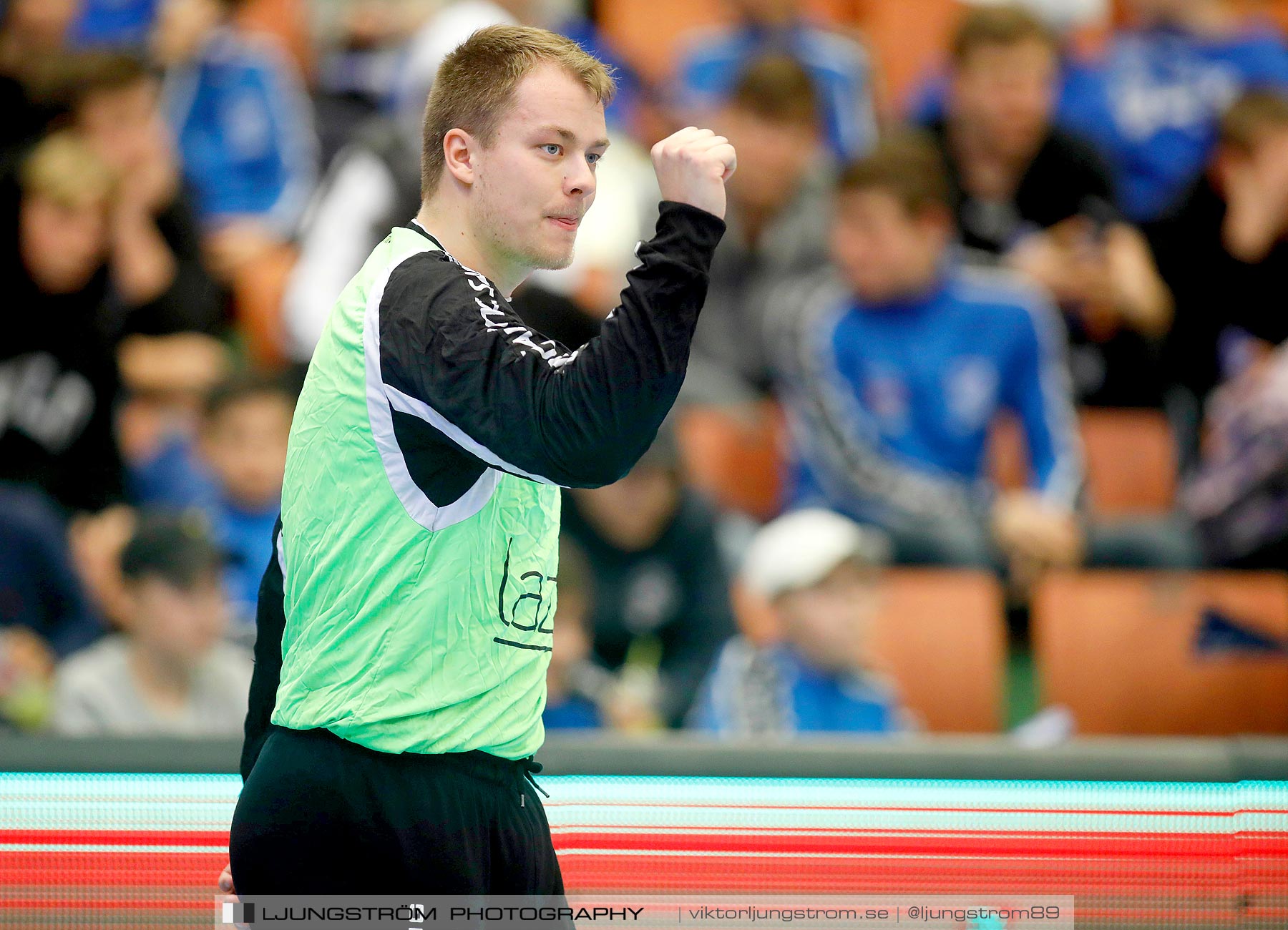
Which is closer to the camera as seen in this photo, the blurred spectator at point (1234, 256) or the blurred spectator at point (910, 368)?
the blurred spectator at point (910, 368)

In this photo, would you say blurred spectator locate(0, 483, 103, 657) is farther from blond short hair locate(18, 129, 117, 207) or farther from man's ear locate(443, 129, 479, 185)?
man's ear locate(443, 129, 479, 185)

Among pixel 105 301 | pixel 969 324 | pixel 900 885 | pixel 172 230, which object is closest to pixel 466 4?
pixel 172 230

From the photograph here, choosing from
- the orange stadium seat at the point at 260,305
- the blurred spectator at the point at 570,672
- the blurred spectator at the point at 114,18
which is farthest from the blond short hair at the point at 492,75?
the blurred spectator at the point at 114,18

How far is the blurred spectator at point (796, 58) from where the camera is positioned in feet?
21.4

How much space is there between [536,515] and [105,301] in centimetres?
391

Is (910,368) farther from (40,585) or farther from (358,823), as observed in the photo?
(358,823)

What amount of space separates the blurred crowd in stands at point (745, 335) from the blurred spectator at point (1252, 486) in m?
0.01

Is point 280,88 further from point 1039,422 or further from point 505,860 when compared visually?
point 505,860

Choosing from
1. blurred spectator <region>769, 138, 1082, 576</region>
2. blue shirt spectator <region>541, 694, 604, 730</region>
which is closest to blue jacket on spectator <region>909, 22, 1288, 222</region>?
blurred spectator <region>769, 138, 1082, 576</region>

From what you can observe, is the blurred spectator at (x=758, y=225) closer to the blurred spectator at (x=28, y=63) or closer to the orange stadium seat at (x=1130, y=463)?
the orange stadium seat at (x=1130, y=463)

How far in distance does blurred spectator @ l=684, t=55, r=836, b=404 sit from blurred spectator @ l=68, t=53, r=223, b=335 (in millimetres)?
1870

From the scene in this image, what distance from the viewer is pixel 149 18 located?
7.06m

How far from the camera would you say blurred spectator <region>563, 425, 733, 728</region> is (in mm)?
4801

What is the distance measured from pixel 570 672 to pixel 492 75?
2692 millimetres
